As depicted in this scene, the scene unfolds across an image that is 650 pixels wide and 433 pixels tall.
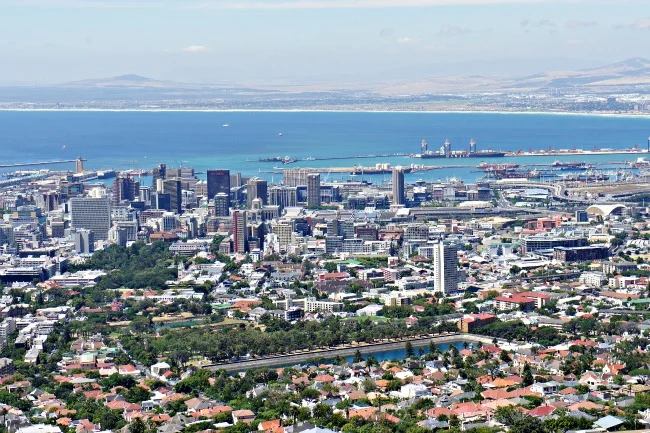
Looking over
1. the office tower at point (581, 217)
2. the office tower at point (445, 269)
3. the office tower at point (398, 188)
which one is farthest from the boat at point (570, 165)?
the office tower at point (445, 269)

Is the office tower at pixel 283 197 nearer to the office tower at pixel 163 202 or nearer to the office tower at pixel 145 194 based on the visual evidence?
the office tower at pixel 163 202

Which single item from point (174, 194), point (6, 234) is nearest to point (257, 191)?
point (174, 194)

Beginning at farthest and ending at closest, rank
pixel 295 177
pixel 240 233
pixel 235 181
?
pixel 295 177
pixel 235 181
pixel 240 233

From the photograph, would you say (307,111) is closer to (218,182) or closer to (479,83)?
(479,83)

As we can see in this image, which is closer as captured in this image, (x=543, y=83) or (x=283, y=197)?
(x=283, y=197)

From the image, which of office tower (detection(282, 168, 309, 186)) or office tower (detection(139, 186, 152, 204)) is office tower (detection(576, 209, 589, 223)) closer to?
office tower (detection(282, 168, 309, 186))

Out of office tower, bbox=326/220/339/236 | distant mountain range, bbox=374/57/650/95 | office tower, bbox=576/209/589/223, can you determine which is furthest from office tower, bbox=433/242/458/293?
distant mountain range, bbox=374/57/650/95
